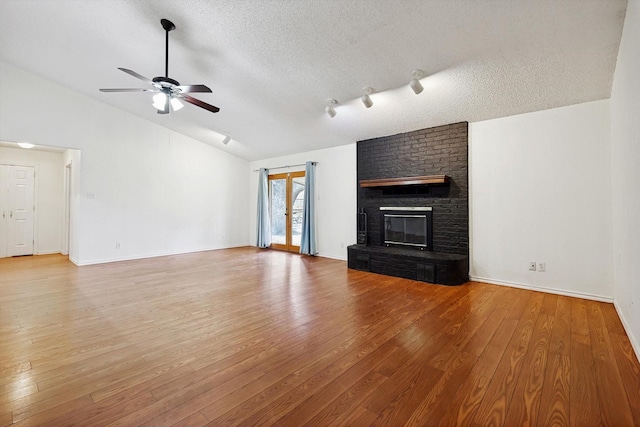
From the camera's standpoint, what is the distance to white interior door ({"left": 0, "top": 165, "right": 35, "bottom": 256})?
21.2 feet

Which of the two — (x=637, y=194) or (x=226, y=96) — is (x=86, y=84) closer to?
(x=226, y=96)

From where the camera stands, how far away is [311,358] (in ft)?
7.05

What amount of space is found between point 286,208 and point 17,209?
631 centimetres

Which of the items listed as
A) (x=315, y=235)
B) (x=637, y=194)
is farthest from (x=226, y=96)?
(x=637, y=194)

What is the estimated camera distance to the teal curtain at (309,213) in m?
6.68

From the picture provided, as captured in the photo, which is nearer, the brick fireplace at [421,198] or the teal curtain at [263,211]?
the brick fireplace at [421,198]

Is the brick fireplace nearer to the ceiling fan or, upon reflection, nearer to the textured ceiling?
the textured ceiling

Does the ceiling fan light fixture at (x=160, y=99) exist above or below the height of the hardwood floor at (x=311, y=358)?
above

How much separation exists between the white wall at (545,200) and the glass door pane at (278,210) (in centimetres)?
474

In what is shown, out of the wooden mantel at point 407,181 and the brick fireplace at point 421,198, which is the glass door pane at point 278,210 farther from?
the wooden mantel at point 407,181

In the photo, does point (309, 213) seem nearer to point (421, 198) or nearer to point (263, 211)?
point (263, 211)

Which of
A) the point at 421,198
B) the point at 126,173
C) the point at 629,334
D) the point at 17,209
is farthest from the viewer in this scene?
the point at 17,209

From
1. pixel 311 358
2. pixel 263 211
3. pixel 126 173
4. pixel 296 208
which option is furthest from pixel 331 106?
pixel 126 173

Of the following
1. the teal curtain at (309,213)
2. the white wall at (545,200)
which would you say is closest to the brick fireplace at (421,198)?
the white wall at (545,200)
